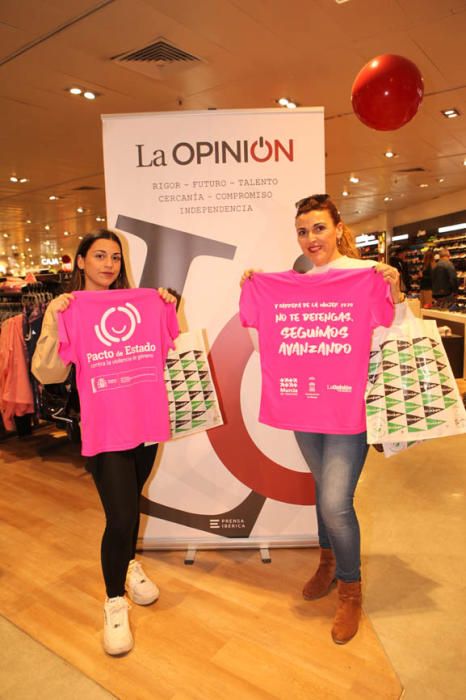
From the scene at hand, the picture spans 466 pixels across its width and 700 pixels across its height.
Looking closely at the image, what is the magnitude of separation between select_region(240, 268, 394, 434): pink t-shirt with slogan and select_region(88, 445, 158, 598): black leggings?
60 centimetres

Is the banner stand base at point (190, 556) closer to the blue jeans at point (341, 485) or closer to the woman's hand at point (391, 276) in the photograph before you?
the blue jeans at point (341, 485)

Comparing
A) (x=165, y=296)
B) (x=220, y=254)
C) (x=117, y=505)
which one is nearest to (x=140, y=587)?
(x=117, y=505)

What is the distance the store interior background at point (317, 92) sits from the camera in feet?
6.91

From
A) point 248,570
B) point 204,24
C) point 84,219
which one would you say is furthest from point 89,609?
point 84,219

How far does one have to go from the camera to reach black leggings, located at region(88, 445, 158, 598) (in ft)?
5.94

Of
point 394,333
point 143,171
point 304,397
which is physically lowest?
point 304,397

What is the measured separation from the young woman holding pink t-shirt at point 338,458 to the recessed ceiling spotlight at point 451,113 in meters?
5.35

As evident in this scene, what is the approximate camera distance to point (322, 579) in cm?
217

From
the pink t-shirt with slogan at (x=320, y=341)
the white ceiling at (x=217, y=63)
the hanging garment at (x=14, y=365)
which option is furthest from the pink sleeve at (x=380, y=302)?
the hanging garment at (x=14, y=365)

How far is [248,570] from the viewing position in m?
2.40

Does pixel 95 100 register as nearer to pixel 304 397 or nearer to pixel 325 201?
pixel 325 201

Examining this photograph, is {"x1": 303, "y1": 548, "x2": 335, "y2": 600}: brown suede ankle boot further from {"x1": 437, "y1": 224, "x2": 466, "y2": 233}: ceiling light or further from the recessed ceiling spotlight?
{"x1": 437, "y1": 224, "x2": 466, "y2": 233}: ceiling light

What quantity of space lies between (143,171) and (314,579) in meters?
2.08

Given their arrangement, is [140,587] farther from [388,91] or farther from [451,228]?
[451,228]
